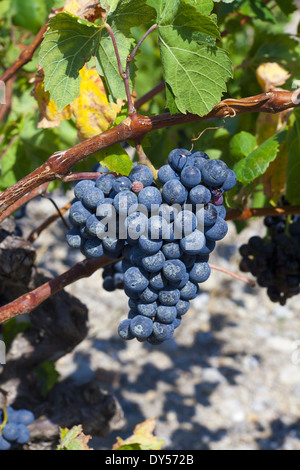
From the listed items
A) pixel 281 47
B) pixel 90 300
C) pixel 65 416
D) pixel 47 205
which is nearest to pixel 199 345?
pixel 90 300

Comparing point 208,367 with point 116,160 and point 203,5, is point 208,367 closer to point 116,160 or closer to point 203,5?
point 116,160

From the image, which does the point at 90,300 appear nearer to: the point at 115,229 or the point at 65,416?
the point at 65,416

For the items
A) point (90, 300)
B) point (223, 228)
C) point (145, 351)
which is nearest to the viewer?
point (223, 228)

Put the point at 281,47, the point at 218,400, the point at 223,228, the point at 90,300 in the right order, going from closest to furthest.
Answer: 1. the point at 223,228
2. the point at 281,47
3. the point at 218,400
4. the point at 90,300

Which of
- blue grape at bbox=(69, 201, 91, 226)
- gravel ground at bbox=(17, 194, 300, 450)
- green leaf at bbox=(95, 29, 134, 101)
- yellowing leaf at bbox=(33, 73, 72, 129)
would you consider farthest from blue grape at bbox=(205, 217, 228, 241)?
gravel ground at bbox=(17, 194, 300, 450)

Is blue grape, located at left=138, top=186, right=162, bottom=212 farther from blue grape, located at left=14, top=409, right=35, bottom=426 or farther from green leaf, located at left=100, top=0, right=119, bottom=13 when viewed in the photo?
blue grape, located at left=14, top=409, right=35, bottom=426

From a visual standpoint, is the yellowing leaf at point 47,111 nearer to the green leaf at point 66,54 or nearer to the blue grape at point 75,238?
the green leaf at point 66,54

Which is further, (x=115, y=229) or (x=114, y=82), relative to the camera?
(x=114, y=82)
